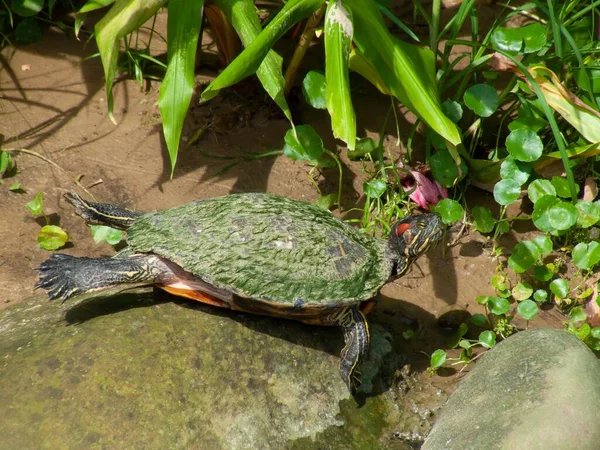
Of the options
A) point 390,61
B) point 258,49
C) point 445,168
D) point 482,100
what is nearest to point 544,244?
point 445,168

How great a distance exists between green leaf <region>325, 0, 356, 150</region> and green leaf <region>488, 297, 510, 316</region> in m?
1.37

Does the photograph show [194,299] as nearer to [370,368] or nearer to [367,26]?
[370,368]

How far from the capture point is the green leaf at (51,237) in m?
4.14

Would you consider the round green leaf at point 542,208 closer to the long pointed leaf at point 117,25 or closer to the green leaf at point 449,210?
the green leaf at point 449,210

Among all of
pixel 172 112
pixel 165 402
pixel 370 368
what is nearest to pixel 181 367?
pixel 165 402

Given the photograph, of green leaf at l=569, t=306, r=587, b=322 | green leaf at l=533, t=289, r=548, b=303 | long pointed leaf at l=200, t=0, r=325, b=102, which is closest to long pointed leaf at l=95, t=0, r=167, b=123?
long pointed leaf at l=200, t=0, r=325, b=102

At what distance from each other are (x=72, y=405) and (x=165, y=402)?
1.22 feet

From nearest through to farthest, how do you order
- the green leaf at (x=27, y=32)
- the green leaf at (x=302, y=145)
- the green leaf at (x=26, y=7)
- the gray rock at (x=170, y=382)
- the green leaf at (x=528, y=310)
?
the gray rock at (x=170, y=382), the green leaf at (x=528, y=310), the green leaf at (x=302, y=145), the green leaf at (x=26, y=7), the green leaf at (x=27, y=32)

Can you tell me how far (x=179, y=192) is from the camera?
4711mm

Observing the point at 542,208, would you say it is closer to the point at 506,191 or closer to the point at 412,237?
the point at 506,191

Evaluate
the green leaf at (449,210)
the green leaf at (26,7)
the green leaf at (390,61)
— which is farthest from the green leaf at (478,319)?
the green leaf at (26,7)

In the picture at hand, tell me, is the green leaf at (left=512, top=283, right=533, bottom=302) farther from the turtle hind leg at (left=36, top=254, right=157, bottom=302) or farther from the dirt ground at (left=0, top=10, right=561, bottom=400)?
the turtle hind leg at (left=36, top=254, right=157, bottom=302)

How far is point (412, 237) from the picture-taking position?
357 centimetres

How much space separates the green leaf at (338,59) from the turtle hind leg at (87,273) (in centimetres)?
130
